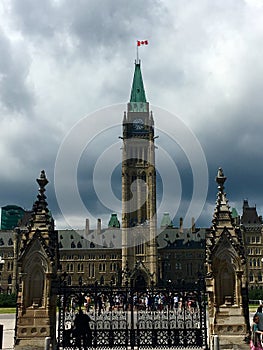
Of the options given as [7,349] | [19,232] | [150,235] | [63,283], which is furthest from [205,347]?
[19,232]

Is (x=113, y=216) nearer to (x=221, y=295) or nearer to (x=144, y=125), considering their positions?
(x=144, y=125)

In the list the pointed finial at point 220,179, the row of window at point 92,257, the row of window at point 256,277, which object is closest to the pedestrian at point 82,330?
the pointed finial at point 220,179

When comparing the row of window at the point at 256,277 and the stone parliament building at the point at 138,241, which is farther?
the stone parliament building at the point at 138,241

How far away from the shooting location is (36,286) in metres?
18.2

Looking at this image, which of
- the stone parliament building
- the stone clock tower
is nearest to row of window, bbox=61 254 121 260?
the stone parliament building

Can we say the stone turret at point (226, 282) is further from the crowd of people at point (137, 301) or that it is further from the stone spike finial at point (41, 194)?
the stone spike finial at point (41, 194)

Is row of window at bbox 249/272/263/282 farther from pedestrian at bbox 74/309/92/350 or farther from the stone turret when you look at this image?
pedestrian at bbox 74/309/92/350

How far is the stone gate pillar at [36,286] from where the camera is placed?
693 inches

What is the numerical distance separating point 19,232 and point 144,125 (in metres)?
52.1

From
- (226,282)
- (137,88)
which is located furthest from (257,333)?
(137,88)

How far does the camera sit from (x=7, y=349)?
1891 centimetres

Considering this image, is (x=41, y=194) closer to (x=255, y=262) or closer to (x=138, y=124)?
(x=255, y=262)

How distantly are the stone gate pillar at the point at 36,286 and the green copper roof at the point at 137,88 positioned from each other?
419 ft

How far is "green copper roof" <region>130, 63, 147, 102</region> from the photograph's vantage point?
472 ft
